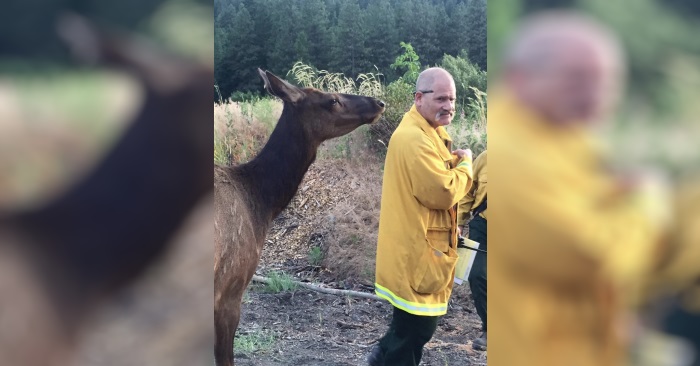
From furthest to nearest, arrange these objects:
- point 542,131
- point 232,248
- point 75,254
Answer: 1. point 232,248
2. point 75,254
3. point 542,131

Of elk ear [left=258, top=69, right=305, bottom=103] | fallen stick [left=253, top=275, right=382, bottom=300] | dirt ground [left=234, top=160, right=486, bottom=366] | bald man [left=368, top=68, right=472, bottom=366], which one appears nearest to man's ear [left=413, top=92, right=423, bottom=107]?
A: bald man [left=368, top=68, right=472, bottom=366]

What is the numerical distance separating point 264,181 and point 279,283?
0.64 meters

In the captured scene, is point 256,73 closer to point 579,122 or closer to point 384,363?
point 384,363

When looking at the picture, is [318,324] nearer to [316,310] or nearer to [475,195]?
[316,310]

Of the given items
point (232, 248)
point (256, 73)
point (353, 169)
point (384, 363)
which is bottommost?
point (384, 363)

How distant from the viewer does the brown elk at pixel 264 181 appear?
4375 millimetres

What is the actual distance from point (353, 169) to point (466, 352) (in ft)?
3.95

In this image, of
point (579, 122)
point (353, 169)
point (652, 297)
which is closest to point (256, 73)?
point (353, 169)

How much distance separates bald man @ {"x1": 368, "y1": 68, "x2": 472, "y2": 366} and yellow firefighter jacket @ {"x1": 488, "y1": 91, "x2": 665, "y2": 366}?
1375 millimetres

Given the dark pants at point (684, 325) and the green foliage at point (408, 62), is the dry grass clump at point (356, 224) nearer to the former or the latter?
the green foliage at point (408, 62)

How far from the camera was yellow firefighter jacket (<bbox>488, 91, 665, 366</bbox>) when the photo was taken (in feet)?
8.38

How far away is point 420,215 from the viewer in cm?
412

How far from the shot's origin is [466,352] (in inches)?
167

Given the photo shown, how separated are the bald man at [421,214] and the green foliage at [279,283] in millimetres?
594
